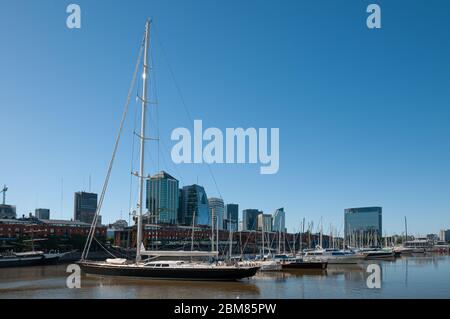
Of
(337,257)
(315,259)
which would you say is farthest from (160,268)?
(337,257)

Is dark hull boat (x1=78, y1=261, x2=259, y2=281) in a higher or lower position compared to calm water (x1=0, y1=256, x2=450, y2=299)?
higher

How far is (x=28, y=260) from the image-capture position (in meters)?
106

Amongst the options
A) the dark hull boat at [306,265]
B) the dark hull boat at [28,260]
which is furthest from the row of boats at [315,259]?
the dark hull boat at [28,260]

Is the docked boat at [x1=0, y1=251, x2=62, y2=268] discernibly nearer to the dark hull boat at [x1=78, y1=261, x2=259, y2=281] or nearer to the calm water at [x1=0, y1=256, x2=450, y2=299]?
the calm water at [x1=0, y1=256, x2=450, y2=299]

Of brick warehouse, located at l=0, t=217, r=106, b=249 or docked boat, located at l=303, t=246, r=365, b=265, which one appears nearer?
docked boat, located at l=303, t=246, r=365, b=265

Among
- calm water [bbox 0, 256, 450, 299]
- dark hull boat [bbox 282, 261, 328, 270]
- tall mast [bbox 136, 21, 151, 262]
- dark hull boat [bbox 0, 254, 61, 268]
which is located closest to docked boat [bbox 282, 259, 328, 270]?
dark hull boat [bbox 282, 261, 328, 270]

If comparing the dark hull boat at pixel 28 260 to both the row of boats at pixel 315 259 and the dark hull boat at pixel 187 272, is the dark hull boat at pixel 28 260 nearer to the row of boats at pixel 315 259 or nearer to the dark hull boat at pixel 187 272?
the row of boats at pixel 315 259

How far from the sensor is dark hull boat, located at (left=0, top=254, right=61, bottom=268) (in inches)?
3981

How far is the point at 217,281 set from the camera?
5919 cm

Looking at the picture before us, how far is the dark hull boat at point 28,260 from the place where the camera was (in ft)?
332

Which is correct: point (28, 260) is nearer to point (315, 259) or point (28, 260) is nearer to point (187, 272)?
point (187, 272)

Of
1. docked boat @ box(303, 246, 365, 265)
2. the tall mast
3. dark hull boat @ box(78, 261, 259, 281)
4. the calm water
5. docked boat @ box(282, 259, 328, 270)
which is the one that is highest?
the tall mast
